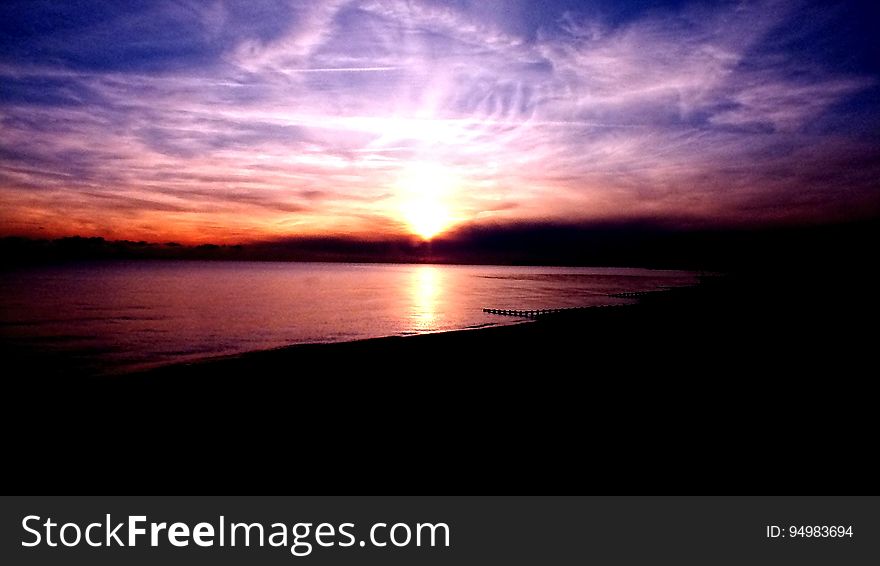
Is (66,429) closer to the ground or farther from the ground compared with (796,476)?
closer to the ground

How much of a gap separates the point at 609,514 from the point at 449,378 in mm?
10423

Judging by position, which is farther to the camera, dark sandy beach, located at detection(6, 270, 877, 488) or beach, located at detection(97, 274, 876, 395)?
beach, located at detection(97, 274, 876, 395)

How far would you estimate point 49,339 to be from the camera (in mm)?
34531

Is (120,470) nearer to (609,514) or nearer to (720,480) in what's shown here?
(609,514)

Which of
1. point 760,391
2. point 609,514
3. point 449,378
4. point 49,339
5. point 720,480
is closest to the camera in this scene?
point 609,514

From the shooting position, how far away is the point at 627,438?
10539 mm

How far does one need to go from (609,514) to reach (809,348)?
2102 centimetres

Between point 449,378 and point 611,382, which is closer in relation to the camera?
point 611,382

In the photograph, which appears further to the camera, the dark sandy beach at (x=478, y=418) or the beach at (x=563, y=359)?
the beach at (x=563, y=359)

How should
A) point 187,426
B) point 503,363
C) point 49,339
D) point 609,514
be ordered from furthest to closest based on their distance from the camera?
point 49,339 → point 503,363 → point 187,426 → point 609,514

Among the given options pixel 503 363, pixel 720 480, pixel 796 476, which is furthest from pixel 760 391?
pixel 503 363

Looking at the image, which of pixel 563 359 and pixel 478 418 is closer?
pixel 478 418

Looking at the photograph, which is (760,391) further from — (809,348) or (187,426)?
(187,426)

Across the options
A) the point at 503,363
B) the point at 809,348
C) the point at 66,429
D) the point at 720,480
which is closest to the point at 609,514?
the point at 720,480
